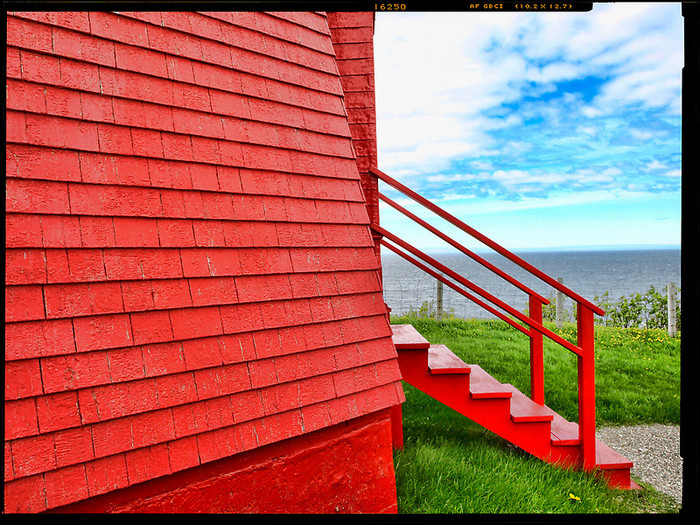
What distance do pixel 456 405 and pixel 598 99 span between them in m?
105

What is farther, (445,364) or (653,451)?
(653,451)

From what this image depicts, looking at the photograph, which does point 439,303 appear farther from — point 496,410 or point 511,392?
point 511,392

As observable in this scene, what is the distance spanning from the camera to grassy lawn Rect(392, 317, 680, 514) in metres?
3.15

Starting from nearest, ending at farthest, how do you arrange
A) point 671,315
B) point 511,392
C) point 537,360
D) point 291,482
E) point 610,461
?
point 291,482 → point 511,392 → point 610,461 → point 537,360 → point 671,315

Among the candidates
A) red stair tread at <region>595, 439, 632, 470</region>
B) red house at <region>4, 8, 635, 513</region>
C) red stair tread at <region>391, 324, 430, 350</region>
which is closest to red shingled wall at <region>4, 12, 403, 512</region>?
red house at <region>4, 8, 635, 513</region>

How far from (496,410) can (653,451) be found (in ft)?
7.74

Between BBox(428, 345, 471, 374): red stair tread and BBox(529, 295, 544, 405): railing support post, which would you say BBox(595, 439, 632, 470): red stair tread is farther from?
BBox(428, 345, 471, 374): red stair tread

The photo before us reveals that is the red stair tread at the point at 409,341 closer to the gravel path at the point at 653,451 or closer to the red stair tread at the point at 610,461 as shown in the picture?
the red stair tread at the point at 610,461

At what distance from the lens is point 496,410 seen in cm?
354

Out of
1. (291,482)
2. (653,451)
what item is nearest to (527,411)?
(653,451)

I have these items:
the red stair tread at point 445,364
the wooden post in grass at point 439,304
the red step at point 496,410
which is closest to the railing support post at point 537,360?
the red step at point 496,410

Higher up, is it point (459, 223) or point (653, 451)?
point (459, 223)

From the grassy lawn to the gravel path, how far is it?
204mm

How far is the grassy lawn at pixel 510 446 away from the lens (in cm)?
315
